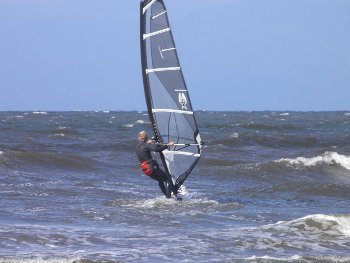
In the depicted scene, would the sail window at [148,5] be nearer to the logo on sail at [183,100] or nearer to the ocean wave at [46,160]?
the logo on sail at [183,100]

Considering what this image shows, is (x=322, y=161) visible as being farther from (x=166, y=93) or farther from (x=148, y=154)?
(x=148, y=154)

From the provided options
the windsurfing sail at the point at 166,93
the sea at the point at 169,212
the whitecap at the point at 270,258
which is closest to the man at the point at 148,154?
the windsurfing sail at the point at 166,93

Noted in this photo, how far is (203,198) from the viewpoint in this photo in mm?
13070

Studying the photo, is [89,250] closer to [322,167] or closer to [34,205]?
[34,205]

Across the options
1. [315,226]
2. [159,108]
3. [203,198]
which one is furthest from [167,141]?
[315,226]

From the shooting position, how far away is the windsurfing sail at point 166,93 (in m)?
12.0

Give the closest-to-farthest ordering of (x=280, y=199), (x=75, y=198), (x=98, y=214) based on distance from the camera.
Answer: (x=98, y=214)
(x=75, y=198)
(x=280, y=199)

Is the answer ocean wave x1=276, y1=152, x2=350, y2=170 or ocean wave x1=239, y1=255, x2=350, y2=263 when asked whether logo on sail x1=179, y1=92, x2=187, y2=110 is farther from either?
ocean wave x1=276, y1=152, x2=350, y2=170

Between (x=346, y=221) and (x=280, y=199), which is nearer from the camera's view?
(x=346, y=221)

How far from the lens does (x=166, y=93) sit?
12.3 m

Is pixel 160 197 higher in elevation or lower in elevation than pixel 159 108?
lower

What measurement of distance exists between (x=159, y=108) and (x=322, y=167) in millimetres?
8895

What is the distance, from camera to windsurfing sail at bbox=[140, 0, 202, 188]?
1204 centimetres

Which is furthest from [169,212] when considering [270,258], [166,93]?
[270,258]
